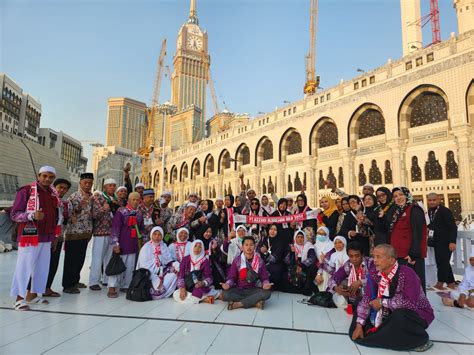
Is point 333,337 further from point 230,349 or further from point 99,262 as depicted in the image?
point 99,262

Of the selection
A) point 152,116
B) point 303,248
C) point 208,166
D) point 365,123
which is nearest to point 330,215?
point 303,248

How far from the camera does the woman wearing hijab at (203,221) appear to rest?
4.91 meters

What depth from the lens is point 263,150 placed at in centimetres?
2605

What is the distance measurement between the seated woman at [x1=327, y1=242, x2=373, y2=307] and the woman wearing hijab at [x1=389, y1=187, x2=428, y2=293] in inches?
17.8

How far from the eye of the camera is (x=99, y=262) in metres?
4.55

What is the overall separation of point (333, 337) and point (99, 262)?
3.66 m

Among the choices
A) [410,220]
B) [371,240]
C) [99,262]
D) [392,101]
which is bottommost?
[99,262]

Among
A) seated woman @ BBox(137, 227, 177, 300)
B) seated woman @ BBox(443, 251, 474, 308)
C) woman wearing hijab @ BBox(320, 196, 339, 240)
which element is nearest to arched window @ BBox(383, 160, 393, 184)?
woman wearing hijab @ BBox(320, 196, 339, 240)

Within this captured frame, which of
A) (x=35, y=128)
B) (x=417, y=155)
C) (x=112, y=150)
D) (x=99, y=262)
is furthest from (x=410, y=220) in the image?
(x=112, y=150)

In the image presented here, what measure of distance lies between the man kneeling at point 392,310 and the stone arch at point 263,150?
908 inches

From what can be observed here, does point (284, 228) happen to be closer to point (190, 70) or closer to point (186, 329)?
point (186, 329)

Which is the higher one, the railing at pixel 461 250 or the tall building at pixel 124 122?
the tall building at pixel 124 122

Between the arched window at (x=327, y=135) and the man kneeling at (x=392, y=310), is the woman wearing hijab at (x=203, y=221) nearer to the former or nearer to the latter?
the man kneeling at (x=392, y=310)

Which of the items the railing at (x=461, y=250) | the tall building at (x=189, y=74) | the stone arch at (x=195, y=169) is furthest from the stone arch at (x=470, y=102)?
the tall building at (x=189, y=74)
